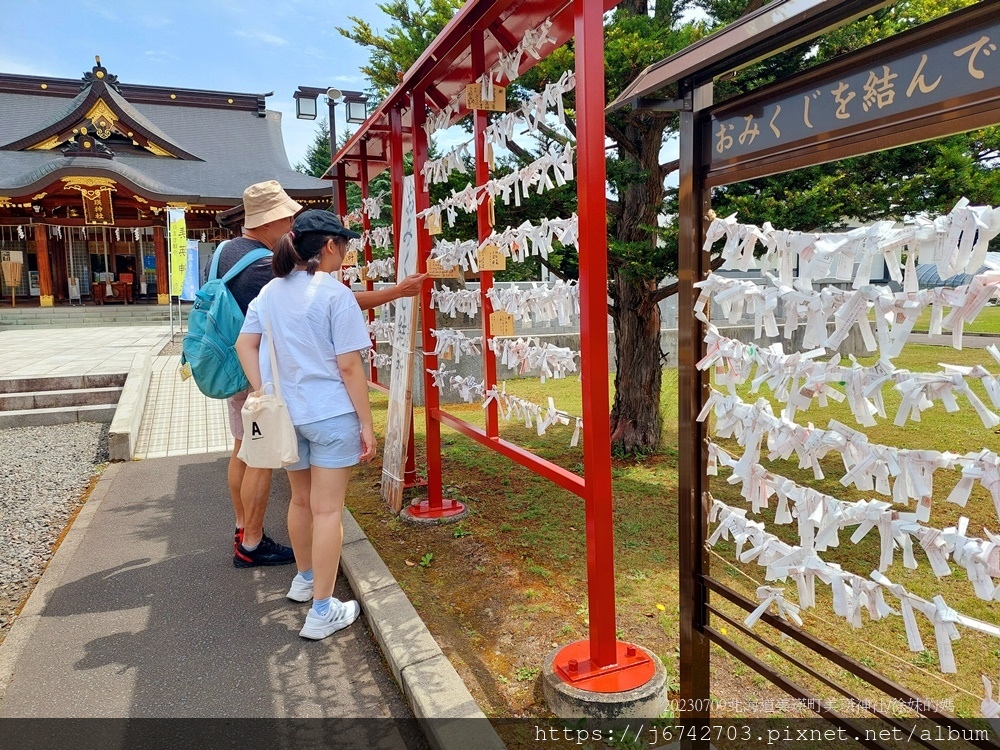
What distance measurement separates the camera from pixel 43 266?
19.8m

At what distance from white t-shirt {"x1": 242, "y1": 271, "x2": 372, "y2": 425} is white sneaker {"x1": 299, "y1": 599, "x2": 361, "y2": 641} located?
102 cm

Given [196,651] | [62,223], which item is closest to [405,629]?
[196,651]

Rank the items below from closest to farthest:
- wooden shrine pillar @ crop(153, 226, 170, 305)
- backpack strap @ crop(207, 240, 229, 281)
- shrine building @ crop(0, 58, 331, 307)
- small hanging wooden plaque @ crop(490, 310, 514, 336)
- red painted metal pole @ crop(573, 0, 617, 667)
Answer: red painted metal pole @ crop(573, 0, 617, 667), small hanging wooden plaque @ crop(490, 310, 514, 336), backpack strap @ crop(207, 240, 229, 281), shrine building @ crop(0, 58, 331, 307), wooden shrine pillar @ crop(153, 226, 170, 305)

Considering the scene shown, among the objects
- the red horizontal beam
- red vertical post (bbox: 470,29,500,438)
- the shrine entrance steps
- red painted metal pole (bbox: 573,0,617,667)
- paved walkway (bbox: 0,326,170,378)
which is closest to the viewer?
red painted metal pole (bbox: 573,0,617,667)

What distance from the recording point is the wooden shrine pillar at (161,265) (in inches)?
826

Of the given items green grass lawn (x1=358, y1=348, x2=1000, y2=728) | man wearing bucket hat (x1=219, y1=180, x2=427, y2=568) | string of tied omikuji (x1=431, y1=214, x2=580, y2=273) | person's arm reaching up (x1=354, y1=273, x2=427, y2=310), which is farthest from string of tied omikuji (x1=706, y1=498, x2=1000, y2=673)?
man wearing bucket hat (x1=219, y1=180, x2=427, y2=568)

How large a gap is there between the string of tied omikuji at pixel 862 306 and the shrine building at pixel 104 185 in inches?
632

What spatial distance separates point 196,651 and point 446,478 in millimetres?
2930

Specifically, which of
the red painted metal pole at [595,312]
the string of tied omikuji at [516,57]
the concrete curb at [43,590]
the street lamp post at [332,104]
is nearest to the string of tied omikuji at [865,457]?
the red painted metal pole at [595,312]

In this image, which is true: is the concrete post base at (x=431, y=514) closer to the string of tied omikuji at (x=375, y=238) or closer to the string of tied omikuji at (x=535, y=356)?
the string of tied omikuji at (x=535, y=356)

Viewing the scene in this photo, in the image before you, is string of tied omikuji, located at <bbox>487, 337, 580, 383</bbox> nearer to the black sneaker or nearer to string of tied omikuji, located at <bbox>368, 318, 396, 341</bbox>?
the black sneaker

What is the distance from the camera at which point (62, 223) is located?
20.1 m

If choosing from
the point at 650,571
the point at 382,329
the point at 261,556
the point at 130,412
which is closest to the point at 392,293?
the point at 261,556

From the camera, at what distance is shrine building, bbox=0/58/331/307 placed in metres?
18.5
